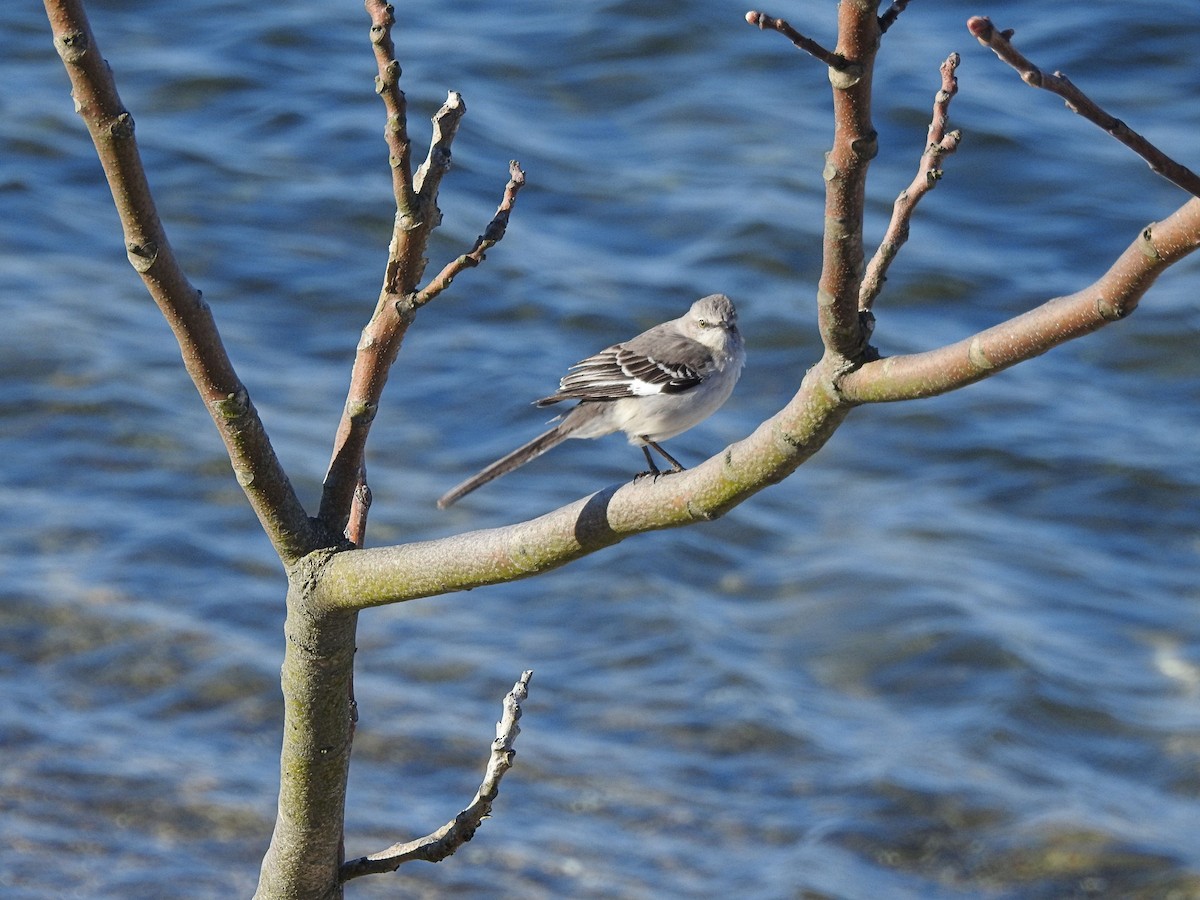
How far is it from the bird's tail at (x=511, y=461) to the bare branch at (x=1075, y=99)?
239 centimetres

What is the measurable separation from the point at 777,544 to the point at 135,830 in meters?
4.46

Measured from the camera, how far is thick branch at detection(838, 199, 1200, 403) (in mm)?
2066

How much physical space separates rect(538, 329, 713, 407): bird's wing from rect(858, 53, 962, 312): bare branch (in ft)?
8.93

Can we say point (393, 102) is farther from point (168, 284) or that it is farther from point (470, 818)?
point (470, 818)

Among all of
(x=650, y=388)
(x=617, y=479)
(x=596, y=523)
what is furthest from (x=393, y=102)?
(x=617, y=479)

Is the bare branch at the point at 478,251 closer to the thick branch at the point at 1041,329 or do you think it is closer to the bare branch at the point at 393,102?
the bare branch at the point at 393,102

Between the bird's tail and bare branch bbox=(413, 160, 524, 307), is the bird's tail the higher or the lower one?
the higher one

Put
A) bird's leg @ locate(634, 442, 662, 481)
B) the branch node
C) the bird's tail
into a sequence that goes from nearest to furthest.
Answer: the branch node
the bird's tail
bird's leg @ locate(634, 442, 662, 481)

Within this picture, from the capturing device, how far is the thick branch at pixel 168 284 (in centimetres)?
237

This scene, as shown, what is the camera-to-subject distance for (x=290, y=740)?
10.3ft

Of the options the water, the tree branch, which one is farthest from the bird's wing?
the water

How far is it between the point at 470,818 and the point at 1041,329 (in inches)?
59.0

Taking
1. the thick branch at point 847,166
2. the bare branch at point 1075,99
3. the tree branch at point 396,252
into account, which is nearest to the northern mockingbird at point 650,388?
the tree branch at point 396,252

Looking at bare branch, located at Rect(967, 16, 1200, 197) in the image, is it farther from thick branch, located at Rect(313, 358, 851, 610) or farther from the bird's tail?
the bird's tail
